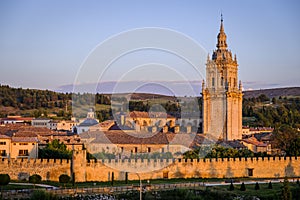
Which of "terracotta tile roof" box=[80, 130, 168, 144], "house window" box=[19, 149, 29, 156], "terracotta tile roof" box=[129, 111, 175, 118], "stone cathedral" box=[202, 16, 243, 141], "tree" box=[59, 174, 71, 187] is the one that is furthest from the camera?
"terracotta tile roof" box=[129, 111, 175, 118]

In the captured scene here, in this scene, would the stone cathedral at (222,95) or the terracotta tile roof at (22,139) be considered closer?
the terracotta tile roof at (22,139)

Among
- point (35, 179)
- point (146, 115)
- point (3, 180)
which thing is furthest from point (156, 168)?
point (146, 115)

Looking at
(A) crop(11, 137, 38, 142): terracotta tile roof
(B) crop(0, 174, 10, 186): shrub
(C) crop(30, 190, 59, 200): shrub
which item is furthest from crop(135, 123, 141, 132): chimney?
(C) crop(30, 190, 59, 200): shrub

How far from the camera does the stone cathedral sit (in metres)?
80.9

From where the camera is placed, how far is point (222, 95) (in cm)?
8150

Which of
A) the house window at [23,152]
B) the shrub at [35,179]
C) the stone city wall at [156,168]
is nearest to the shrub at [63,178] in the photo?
the stone city wall at [156,168]

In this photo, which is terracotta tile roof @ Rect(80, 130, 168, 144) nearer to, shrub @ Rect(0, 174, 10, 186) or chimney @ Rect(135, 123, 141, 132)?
chimney @ Rect(135, 123, 141, 132)

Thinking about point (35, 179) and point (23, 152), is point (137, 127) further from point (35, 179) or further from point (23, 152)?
point (35, 179)

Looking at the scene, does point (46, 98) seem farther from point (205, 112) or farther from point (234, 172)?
point (234, 172)

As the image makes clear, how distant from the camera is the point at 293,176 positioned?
4944cm

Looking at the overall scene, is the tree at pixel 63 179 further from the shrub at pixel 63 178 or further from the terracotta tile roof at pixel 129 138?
the terracotta tile roof at pixel 129 138

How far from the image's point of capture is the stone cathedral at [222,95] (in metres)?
80.9

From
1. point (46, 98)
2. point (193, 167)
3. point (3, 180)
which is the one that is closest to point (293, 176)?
point (193, 167)

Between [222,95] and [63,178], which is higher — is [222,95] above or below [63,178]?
above
